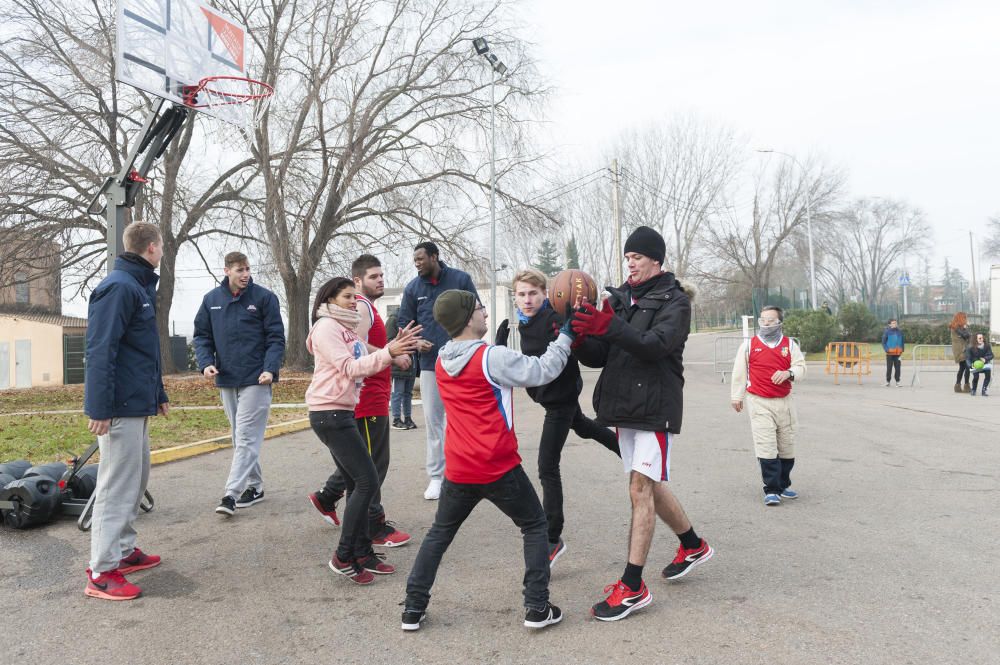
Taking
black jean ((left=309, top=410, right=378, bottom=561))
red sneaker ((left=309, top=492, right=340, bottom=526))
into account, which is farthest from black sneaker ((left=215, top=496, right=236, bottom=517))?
black jean ((left=309, top=410, right=378, bottom=561))

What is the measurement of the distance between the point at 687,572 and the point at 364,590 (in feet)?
6.08

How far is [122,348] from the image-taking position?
421 cm

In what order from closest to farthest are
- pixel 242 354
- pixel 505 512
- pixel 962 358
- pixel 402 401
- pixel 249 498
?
1. pixel 505 512
2. pixel 242 354
3. pixel 249 498
4. pixel 402 401
5. pixel 962 358

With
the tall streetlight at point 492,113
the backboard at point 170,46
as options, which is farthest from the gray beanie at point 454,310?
the tall streetlight at point 492,113

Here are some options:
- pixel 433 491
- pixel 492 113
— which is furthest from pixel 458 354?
pixel 492 113

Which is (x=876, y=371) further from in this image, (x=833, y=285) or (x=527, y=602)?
(x=833, y=285)

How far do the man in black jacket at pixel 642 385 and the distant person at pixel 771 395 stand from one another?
88.4 inches

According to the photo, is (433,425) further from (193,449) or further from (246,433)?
(193,449)

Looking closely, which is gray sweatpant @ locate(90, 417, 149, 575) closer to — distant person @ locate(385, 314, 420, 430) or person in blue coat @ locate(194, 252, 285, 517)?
person in blue coat @ locate(194, 252, 285, 517)

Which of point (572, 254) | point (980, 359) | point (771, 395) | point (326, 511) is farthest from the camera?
point (572, 254)

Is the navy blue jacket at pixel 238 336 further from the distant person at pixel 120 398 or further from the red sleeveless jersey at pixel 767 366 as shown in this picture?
the red sleeveless jersey at pixel 767 366

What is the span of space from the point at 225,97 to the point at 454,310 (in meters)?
5.65

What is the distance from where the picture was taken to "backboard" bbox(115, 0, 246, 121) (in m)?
6.53

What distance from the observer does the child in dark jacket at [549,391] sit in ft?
14.2
